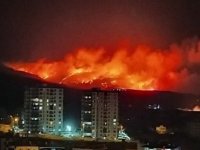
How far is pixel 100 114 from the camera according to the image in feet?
38.7

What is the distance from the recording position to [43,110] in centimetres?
1223

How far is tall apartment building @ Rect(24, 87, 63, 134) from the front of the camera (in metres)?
12.1

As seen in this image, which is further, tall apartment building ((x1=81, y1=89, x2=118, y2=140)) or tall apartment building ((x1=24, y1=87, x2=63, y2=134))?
tall apartment building ((x1=24, y1=87, x2=63, y2=134))

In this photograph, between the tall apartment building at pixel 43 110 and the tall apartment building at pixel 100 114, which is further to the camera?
the tall apartment building at pixel 43 110

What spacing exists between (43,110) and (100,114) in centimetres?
118

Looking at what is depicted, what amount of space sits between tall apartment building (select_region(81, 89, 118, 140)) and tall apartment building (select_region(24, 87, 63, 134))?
0.58 meters

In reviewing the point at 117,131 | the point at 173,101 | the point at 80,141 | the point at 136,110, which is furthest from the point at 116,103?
the point at 173,101

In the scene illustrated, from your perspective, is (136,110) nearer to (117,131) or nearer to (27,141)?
(117,131)

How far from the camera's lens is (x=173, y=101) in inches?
653

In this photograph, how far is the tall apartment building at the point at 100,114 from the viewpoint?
11742mm

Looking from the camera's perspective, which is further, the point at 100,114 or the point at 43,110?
the point at 43,110

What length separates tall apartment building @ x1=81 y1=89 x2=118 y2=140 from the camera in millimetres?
11742

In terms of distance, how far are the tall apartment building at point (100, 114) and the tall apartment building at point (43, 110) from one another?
1.90 ft

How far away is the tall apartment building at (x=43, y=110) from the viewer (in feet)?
39.6
